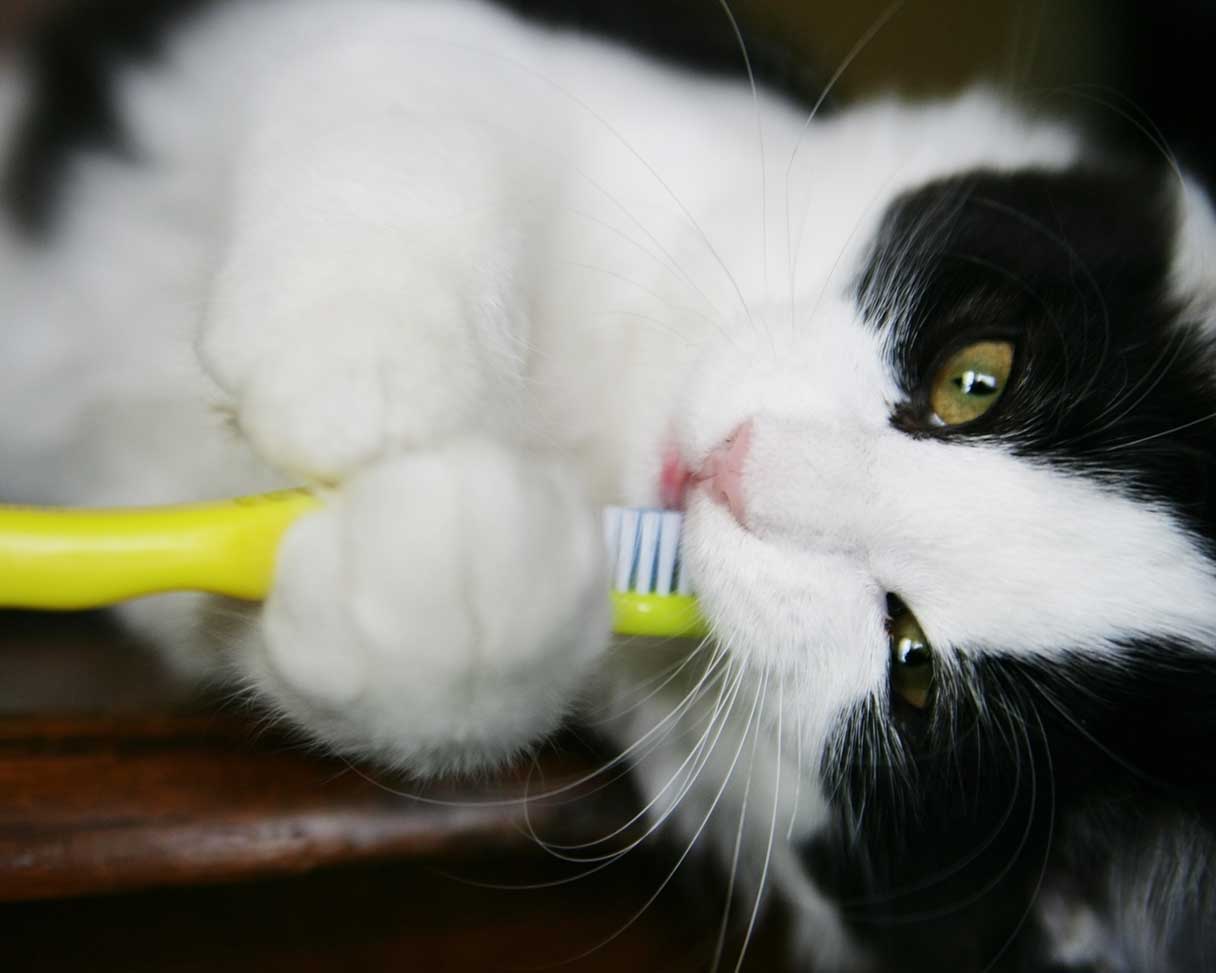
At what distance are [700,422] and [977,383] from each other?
0.24 metres

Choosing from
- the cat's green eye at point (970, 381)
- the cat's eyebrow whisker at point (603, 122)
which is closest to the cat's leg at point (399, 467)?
the cat's eyebrow whisker at point (603, 122)

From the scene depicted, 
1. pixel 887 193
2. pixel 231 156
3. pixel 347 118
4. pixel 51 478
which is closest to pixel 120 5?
pixel 231 156

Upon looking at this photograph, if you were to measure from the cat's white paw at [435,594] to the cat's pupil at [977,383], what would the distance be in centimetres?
37

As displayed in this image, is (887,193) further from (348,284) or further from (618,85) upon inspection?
(348,284)

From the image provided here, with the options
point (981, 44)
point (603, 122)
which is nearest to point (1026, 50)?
point (981, 44)

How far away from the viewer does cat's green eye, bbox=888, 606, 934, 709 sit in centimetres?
87

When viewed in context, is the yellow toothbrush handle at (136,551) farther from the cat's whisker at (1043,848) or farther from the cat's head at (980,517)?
the cat's whisker at (1043,848)

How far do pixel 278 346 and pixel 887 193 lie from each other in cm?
64

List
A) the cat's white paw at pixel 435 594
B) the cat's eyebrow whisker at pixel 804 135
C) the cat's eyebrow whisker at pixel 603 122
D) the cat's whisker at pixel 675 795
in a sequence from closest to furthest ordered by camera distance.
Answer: the cat's white paw at pixel 435 594
the cat's whisker at pixel 675 795
the cat's eyebrow whisker at pixel 804 135
the cat's eyebrow whisker at pixel 603 122

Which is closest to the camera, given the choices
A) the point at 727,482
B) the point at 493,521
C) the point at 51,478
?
the point at 493,521

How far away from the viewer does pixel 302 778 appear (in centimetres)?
71

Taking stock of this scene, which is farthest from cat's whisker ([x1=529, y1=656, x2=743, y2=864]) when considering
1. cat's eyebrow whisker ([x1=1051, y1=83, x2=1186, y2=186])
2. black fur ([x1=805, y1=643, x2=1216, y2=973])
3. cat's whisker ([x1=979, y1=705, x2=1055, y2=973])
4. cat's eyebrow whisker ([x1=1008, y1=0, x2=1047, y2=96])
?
cat's eyebrow whisker ([x1=1008, y1=0, x2=1047, y2=96])

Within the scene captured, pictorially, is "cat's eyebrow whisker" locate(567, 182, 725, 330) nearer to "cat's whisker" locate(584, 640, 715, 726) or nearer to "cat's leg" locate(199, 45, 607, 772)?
"cat's leg" locate(199, 45, 607, 772)

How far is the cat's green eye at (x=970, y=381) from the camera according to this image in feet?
2.90
